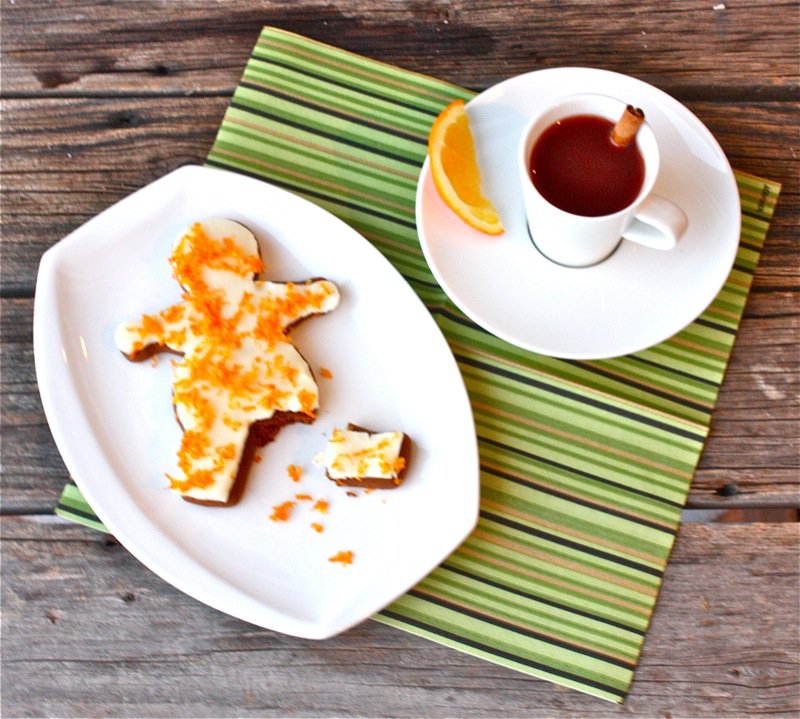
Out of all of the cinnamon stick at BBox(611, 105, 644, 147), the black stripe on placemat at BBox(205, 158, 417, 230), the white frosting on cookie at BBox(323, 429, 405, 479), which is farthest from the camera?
the black stripe on placemat at BBox(205, 158, 417, 230)

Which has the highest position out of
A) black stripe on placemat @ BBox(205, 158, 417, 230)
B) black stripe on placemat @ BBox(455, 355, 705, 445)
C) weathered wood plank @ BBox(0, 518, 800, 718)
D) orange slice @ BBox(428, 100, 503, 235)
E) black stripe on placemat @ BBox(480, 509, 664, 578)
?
orange slice @ BBox(428, 100, 503, 235)

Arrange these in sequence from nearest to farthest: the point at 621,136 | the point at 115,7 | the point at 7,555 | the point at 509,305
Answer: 1. the point at 621,136
2. the point at 509,305
3. the point at 7,555
4. the point at 115,7

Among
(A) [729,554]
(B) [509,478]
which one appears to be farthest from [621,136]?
(A) [729,554]

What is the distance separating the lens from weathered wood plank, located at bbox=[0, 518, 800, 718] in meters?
1.30

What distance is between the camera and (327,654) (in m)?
1.33

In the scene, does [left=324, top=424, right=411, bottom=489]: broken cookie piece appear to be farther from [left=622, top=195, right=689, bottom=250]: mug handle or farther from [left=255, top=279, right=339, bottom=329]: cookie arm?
[left=622, top=195, right=689, bottom=250]: mug handle

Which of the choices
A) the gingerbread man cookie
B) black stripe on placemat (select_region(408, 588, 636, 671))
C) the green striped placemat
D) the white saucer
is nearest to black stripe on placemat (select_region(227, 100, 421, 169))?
the green striped placemat

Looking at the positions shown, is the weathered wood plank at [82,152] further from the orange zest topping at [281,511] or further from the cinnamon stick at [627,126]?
the orange zest topping at [281,511]

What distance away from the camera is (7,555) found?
1.37 metres

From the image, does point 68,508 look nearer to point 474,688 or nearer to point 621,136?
point 474,688

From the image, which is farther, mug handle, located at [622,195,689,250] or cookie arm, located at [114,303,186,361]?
cookie arm, located at [114,303,186,361]

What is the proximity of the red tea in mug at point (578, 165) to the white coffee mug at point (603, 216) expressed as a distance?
13mm

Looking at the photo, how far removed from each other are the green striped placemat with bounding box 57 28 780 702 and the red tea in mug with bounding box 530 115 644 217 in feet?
0.89

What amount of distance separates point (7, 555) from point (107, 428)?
296 millimetres
